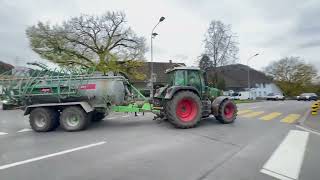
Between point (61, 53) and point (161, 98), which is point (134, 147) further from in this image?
point (61, 53)

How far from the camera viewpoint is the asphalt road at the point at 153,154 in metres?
5.41

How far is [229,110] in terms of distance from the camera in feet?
40.9

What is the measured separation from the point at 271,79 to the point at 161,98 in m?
77.8

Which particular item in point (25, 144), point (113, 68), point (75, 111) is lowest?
point (25, 144)

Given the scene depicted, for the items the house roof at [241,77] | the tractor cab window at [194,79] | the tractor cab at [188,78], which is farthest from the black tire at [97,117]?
the house roof at [241,77]

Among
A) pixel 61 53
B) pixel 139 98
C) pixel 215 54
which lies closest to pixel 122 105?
pixel 139 98

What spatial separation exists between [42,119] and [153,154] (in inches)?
241

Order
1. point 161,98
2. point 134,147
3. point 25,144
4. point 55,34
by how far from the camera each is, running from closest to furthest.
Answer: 1. point 134,147
2. point 25,144
3. point 161,98
4. point 55,34

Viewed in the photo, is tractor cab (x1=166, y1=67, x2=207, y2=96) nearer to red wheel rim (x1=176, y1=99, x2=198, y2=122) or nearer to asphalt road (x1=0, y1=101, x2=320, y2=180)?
red wheel rim (x1=176, y1=99, x2=198, y2=122)

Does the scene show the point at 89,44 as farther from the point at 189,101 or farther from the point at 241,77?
the point at 241,77

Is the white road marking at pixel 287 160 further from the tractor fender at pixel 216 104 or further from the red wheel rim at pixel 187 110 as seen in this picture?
the red wheel rim at pixel 187 110

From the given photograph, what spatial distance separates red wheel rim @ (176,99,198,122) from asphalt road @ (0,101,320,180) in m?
0.71

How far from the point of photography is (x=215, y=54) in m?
43.8

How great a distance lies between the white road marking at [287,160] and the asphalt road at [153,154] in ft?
0.08
